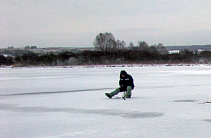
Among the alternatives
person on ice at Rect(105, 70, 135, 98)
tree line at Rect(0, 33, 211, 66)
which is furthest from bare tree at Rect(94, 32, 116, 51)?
person on ice at Rect(105, 70, 135, 98)

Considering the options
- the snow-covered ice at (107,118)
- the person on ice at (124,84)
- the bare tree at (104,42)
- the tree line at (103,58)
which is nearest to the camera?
the snow-covered ice at (107,118)

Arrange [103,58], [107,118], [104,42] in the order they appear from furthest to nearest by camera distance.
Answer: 1. [104,42]
2. [103,58]
3. [107,118]

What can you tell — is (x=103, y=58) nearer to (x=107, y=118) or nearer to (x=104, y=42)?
(x=104, y=42)

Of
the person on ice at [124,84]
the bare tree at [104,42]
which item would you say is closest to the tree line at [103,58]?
the bare tree at [104,42]

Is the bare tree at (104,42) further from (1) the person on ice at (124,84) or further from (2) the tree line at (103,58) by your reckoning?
(1) the person on ice at (124,84)

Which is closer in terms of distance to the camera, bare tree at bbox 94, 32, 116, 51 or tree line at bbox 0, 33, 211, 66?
tree line at bbox 0, 33, 211, 66

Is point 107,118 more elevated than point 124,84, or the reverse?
point 124,84

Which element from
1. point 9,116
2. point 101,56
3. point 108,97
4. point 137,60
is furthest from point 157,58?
point 9,116

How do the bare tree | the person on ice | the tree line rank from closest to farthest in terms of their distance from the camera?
1. the person on ice
2. the tree line
3. the bare tree

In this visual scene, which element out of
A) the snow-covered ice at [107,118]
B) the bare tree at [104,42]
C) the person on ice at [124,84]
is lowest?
the snow-covered ice at [107,118]

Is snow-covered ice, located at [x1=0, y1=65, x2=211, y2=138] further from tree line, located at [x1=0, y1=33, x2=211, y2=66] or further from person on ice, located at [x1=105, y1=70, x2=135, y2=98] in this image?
tree line, located at [x1=0, y1=33, x2=211, y2=66]

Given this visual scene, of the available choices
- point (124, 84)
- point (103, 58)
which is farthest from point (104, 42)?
point (124, 84)

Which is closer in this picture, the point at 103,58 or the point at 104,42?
the point at 103,58

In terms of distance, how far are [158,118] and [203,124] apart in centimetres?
116
